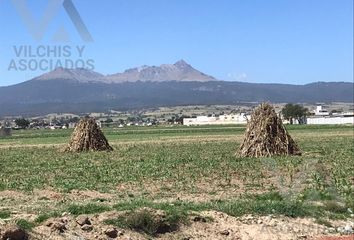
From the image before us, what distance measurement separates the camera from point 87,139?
149ft

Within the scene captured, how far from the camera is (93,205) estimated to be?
15.0 metres

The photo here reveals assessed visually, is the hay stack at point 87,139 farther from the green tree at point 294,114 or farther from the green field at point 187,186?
the green tree at point 294,114

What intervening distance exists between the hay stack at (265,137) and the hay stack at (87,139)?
13.6 metres

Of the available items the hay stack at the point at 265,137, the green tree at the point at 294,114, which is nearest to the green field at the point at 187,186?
the hay stack at the point at 265,137

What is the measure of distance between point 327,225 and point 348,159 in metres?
16.7

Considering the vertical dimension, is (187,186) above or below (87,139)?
above

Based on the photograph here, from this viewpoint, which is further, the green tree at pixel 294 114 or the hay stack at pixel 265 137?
the green tree at pixel 294 114

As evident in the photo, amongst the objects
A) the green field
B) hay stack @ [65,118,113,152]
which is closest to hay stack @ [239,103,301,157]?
the green field

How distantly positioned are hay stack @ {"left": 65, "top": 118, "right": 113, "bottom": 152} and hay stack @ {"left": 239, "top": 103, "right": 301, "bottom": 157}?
13619mm

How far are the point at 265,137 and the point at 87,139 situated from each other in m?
15.6

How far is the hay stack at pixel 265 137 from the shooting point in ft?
113

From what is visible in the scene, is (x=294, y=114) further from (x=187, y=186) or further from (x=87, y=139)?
(x=187, y=186)

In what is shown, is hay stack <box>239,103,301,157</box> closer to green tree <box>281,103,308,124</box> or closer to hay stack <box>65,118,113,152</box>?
hay stack <box>65,118,113,152</box>

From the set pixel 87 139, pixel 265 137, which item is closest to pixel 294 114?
pixel 87 139
